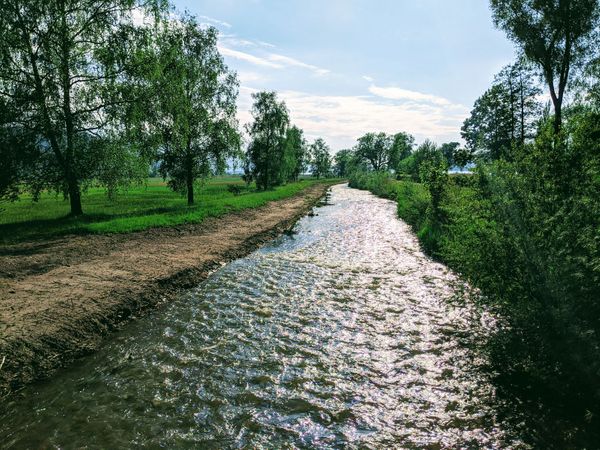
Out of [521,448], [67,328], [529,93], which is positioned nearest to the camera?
[521,448]

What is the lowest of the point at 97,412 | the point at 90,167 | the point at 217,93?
the point at 97,412

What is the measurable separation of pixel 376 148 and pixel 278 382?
527 feet

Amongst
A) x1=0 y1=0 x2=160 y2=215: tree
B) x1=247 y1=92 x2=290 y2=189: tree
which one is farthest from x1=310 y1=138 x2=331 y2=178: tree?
x1=0 y1=0 x2=160 y2=215: tree

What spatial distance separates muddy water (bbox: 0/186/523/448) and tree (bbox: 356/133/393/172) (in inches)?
6038

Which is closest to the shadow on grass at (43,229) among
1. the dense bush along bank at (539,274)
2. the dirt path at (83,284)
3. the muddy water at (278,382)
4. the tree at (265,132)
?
the dirt path at (83,284)

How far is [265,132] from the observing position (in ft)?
207

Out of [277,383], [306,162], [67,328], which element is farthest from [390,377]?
[306,162]

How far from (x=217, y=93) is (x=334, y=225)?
65.4ft

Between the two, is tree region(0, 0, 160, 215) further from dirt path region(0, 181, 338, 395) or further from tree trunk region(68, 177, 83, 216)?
dirt path region(0, 181, 338, 395)

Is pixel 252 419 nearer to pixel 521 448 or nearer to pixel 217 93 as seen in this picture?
pixel 521 448

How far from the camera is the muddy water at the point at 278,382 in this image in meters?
5.53

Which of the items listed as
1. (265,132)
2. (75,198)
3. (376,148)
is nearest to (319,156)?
(376,148)

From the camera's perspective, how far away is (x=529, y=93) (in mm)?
48406

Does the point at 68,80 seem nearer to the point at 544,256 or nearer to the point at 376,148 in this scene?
the point at 544,256
